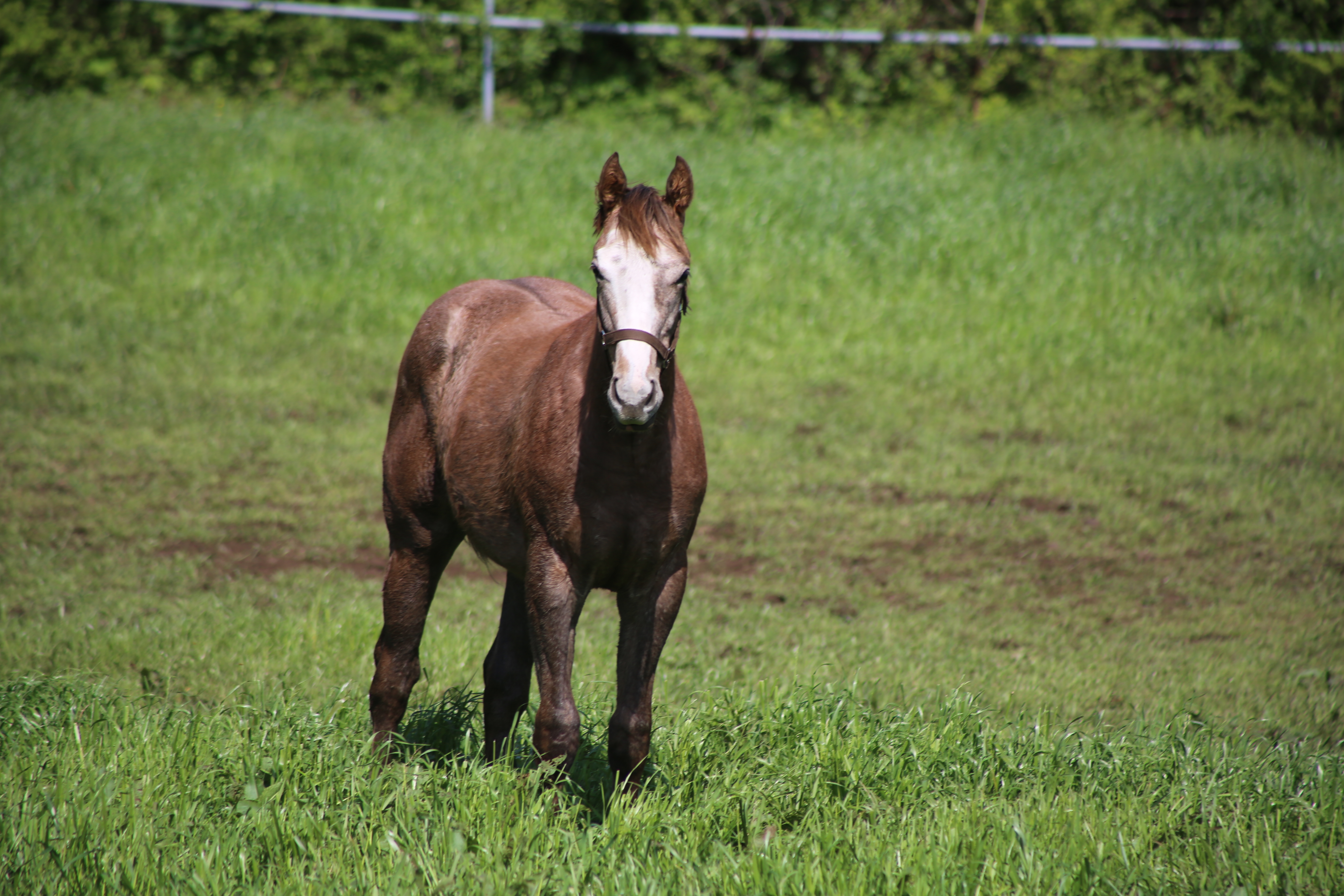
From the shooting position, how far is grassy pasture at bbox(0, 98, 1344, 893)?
334cm

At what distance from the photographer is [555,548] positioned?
3473mm

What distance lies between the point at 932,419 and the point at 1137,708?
465cm

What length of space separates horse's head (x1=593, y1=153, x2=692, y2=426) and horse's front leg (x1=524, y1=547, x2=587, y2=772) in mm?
647

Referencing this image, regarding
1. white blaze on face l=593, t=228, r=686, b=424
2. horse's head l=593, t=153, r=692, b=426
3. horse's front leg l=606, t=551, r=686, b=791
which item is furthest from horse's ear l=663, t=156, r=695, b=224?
horse's front leg l=606, t=551, r=686, b=791

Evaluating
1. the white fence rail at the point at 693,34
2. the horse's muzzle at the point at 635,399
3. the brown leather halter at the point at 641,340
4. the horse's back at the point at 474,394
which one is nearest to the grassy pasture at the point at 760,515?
the horse's back at the point at 474,394

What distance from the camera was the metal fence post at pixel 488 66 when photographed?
14.0m

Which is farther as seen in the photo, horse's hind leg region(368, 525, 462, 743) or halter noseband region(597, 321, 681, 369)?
horse's hind leg region(368, 525, 462, 743)

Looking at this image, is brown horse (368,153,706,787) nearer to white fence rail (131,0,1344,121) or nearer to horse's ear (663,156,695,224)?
horse's ear (663,156,695,224)

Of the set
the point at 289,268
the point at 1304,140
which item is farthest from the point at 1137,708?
the point at 1304,140

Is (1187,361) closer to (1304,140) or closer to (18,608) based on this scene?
(1304,140)

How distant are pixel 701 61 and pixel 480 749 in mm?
12232

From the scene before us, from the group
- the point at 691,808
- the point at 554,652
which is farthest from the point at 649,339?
the point at 691,808

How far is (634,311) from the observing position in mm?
3076

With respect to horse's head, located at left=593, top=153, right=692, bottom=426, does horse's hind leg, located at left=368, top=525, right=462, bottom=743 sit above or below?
below
